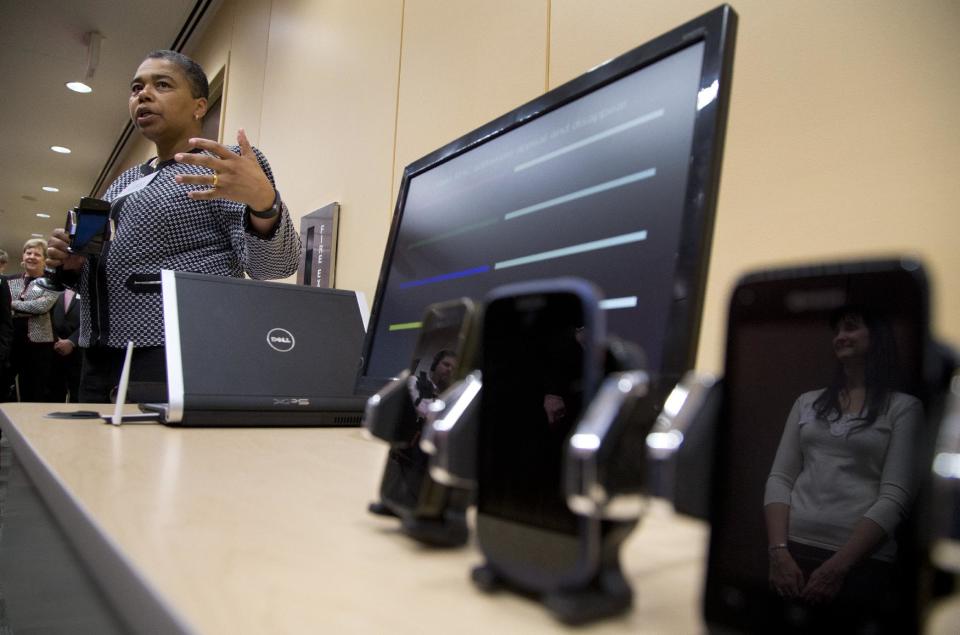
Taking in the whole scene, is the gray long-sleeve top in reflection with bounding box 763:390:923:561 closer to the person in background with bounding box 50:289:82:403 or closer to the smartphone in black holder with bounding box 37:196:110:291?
the smartphone in black holder with bounding box 37:196:110:291

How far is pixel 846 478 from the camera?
11.5 inches

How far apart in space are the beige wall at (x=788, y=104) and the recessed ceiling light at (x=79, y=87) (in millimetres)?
4414

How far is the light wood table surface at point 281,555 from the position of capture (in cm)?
27

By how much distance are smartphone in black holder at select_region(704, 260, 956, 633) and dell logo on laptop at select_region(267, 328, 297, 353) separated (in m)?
0.87

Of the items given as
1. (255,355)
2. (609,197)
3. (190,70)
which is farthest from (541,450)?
(190,70)

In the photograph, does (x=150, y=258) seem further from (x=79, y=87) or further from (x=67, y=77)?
(x=79, y=87)

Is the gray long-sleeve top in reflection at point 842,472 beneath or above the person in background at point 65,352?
above

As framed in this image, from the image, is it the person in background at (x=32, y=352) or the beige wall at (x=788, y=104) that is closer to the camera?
the beige wall at (x=788, y=104)

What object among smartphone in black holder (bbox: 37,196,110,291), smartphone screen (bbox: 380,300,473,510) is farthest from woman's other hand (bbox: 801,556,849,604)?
smartphone in black holder (bbox: 37,196,110,291)

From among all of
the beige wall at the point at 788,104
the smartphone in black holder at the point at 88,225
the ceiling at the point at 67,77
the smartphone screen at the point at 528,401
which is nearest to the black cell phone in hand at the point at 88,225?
the smartphone in black holder at the point at 88,225

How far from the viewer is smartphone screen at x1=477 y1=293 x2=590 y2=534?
0.31m

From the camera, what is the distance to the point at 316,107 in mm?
2381

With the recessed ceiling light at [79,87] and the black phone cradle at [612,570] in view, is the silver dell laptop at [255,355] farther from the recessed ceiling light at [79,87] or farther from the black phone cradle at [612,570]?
the recessed ceiling light at [79,87]

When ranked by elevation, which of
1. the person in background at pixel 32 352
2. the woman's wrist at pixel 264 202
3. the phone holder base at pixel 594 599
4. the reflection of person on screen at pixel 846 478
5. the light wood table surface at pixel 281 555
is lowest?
the person in background at pixel 32 352
